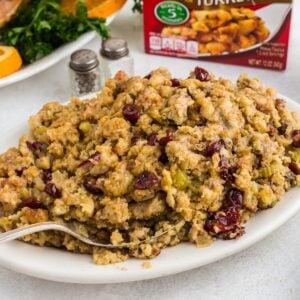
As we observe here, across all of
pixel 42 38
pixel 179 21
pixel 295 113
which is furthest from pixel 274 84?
pixel 42 38

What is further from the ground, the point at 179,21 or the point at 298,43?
the point at 179,21

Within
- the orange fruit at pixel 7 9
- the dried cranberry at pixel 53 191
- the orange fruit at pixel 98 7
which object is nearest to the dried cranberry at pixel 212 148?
the dried cranberry at pixel 53 191

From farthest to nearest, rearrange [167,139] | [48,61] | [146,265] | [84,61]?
[48,61] → [84,61] → [167,139] → [146,265]

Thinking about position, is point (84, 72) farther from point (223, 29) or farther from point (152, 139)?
point (152, 139)

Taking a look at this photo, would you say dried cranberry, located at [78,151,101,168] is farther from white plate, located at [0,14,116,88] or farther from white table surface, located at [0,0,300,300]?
white plate, located at [0,14,116,88]

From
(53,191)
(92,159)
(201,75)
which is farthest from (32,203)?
(201,75)

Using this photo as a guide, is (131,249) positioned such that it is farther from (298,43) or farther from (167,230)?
(298,43)

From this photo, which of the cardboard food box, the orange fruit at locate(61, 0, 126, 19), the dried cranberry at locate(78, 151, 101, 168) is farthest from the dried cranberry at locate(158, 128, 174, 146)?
the orange fruit at locate(61, 0, 126, 19)
